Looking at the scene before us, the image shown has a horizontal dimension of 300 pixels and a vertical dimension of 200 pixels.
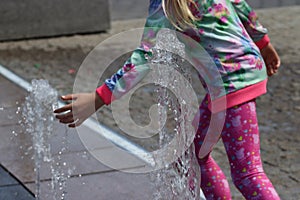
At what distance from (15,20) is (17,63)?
59.7 inches

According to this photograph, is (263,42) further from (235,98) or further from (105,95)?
(105,95)

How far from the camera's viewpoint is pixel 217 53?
332 centimetres

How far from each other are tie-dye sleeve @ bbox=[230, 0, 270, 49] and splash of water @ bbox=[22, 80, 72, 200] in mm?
1315

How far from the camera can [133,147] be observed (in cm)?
528

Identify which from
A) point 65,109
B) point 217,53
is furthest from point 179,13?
point 65,109

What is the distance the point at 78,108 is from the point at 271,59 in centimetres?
112

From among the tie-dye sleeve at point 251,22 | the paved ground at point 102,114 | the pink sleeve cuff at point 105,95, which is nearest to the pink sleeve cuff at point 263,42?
the tie-dye sleeve at point 251,22

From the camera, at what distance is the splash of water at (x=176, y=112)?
335 centimetres

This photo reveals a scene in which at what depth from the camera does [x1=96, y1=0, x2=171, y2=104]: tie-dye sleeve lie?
328cm

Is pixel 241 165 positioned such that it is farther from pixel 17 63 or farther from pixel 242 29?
pixel 17 63

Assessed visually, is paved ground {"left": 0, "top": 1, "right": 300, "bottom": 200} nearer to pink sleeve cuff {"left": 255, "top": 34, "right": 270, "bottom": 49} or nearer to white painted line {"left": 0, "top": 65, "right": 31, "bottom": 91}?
white painted line {"left": 0, "top": 65, "right": 31, "bottom": 91}

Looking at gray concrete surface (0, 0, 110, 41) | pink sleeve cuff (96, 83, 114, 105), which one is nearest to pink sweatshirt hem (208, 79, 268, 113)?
pink sleeve cuff (96, 83, 114, 105)

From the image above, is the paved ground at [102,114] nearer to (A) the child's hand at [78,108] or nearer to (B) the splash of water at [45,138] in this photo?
(B) the splash of water at [45,138]

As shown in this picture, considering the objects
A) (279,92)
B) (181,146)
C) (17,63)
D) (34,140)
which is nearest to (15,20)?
(17,63)
